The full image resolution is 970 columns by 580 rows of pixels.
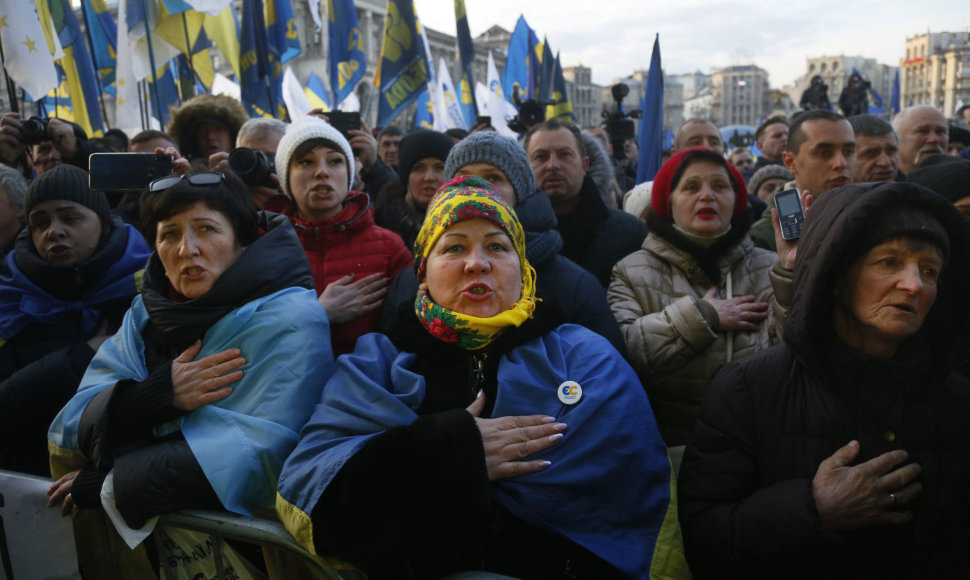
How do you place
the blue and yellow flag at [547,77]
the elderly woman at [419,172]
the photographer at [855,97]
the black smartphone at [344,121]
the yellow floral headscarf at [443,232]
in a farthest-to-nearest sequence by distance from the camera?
the blue and yellow flag at [547,77] < the photographer at [855,97] < the black smartphone at [344,121] < the elderly woman at [419,172] < the yellow floral headscarf at [443,232]

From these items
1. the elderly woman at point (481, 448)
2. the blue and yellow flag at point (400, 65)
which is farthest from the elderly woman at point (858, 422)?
the blue and yellow flag at point (400, 65)

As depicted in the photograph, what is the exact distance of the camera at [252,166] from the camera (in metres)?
3.47

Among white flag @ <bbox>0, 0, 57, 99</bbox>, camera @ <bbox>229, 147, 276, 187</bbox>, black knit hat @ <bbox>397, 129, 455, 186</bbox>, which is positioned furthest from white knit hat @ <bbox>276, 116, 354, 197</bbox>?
white flag @ <bbox>0, 0, 57, 99</bbox>

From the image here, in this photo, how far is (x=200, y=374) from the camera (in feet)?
7.34

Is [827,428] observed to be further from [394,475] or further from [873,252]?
[394,475]

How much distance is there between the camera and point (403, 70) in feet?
25.4

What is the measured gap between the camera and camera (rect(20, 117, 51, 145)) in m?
4.06

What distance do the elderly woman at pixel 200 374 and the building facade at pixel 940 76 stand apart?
87.3m

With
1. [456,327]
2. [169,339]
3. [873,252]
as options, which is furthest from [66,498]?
[873,252]

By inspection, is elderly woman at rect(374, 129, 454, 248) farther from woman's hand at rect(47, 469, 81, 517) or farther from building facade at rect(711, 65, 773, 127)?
building facade at rect(711, 65, 773, 127)

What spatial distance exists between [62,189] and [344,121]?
2.06 meters

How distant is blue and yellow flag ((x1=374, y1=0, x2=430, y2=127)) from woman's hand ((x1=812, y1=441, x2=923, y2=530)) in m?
6.81

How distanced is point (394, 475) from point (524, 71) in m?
11.6

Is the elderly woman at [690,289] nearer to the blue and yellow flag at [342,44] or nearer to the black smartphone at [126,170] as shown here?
the black smartphone at [126,170]
